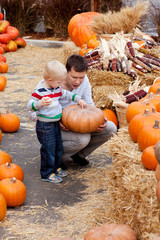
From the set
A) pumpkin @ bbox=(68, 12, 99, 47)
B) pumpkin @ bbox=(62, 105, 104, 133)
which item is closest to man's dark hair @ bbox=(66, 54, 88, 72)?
pumpkin @ bbox=(62, 105, 104, 133)

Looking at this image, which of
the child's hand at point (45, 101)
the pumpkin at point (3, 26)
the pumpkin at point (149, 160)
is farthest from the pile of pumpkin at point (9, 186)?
the pumpkin at point (3, 26)

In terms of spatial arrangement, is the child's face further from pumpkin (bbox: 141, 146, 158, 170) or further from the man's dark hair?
pumpkin (bbox: 141, 146, 158, 170)

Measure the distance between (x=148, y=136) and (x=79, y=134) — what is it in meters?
1.19

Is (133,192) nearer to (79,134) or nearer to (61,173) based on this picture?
(79,134)

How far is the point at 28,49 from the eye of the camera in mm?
13273

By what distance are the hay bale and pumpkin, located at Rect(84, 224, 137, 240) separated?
0.07 m

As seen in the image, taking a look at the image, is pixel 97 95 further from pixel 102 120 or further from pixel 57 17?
pixel 57 17

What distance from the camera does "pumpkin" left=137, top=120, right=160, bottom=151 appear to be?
3.07 meters

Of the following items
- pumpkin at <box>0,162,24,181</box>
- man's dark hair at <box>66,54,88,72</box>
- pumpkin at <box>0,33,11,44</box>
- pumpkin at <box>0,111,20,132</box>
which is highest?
man's dark hair at <box>66,54,88,72</box>

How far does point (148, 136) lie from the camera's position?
10.1 ft

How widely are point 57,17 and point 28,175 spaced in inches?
452

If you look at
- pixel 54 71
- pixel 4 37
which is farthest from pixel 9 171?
pixel 4 37

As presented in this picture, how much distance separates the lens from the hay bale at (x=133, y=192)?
231 cm

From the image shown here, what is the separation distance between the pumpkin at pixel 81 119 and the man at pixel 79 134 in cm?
12
